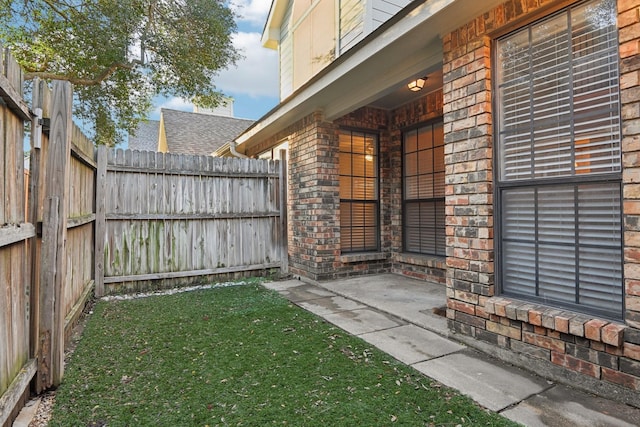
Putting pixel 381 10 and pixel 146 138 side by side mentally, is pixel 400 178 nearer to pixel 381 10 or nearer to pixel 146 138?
pixel 381 10

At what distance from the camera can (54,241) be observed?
217cm

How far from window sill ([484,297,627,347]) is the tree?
26.3 ft

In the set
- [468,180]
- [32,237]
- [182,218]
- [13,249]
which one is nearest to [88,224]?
[182,218]

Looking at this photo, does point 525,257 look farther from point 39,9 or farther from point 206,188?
point 39,9

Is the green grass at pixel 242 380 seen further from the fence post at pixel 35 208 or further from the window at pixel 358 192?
the window at pixel 358 192

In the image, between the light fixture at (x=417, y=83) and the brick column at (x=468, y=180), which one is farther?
the light fixture at (x=417, y=83)

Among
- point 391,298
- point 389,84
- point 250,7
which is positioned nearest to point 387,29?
point 389,84

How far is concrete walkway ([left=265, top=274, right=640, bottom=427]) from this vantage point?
1925 mm

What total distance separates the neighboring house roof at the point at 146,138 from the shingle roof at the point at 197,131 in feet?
12.4

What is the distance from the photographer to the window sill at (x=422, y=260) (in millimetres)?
5121

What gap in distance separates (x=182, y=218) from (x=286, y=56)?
17.2ft

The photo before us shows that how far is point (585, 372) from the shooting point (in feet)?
7.04

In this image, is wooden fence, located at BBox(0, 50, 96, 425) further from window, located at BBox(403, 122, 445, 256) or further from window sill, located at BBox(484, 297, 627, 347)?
window, located at BBox(403, 122, 445, 256)

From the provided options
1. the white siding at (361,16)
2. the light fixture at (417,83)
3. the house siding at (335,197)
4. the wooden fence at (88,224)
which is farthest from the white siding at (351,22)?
the wooden fence at (88,224)
